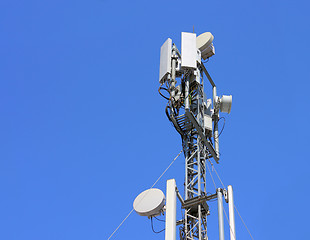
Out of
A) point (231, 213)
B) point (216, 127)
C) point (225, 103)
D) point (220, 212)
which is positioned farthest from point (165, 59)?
point (231, 213)

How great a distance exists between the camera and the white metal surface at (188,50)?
22328 mm

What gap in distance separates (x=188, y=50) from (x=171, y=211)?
7.78 m

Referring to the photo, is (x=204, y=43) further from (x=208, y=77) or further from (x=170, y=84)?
(x=170, y=84)

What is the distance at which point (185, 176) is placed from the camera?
20.8 metres

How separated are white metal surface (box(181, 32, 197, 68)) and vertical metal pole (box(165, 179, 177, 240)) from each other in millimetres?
6011

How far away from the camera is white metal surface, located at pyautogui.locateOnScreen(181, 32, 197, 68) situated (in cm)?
2233

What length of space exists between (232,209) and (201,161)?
9.20ft

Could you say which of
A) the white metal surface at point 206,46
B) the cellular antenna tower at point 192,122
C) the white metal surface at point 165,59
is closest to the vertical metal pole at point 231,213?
the cellular antenna tower at point 192,122

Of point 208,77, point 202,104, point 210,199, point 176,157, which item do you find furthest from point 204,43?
point 210,199

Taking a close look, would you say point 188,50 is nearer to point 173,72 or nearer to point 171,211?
point 173,72

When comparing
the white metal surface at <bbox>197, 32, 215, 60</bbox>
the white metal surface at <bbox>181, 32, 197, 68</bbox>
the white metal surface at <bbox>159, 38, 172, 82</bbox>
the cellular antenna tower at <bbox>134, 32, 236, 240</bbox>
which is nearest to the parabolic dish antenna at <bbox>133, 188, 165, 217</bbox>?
the cellular antenna tower at <bbox>134, 32, 236, 240</bbox>

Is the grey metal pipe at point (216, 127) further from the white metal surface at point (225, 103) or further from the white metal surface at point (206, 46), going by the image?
the white metal surface at point (206, 46)

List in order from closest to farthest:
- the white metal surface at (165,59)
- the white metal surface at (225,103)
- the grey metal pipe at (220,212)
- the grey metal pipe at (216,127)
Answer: the grey metal pipe at (220,212), the white metal surface at (165,59), the grey metal pipe at (216,127), the white metal surface at (225,103)

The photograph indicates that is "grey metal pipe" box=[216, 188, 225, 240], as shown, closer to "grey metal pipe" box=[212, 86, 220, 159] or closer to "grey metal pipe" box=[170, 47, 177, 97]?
"grey metal pipe" box=[212, 86, 220, 159]
